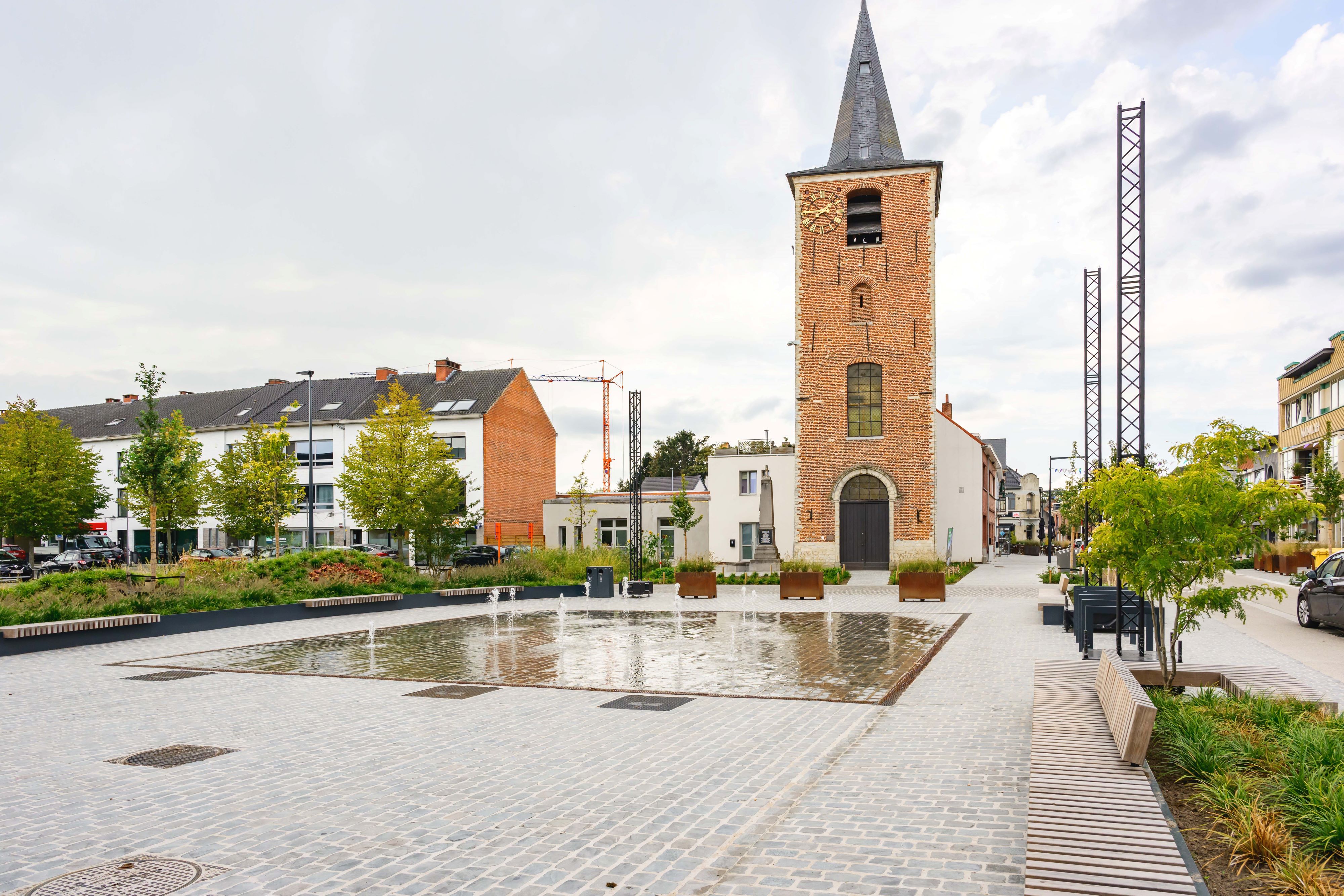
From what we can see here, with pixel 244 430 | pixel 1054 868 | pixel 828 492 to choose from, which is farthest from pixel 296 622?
pixel 244 430

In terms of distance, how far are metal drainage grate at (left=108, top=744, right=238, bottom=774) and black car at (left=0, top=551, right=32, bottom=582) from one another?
29.4m

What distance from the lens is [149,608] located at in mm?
15477

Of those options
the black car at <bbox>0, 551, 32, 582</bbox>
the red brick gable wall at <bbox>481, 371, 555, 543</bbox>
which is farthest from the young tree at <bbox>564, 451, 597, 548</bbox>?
the black car at <bbox>0, 551, 32, 582</bbox>

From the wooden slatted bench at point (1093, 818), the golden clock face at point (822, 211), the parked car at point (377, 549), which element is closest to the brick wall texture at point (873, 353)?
the golden clock face at point (822, 211)

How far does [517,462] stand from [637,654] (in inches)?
1537

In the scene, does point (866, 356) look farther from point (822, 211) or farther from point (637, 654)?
point (637, 654)

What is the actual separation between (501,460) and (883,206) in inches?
949

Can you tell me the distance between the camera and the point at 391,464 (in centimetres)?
3984

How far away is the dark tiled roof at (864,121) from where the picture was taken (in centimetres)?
3759

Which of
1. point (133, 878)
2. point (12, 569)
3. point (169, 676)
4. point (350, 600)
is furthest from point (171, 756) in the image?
point (12, 569)

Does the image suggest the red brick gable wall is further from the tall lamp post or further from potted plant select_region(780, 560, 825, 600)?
potted plant select_region(780, 560, 825, 600)

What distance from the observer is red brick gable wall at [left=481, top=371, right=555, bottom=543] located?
47.8m

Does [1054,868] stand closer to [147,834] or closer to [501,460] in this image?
[147,834]

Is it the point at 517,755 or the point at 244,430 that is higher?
the point at 244,430
